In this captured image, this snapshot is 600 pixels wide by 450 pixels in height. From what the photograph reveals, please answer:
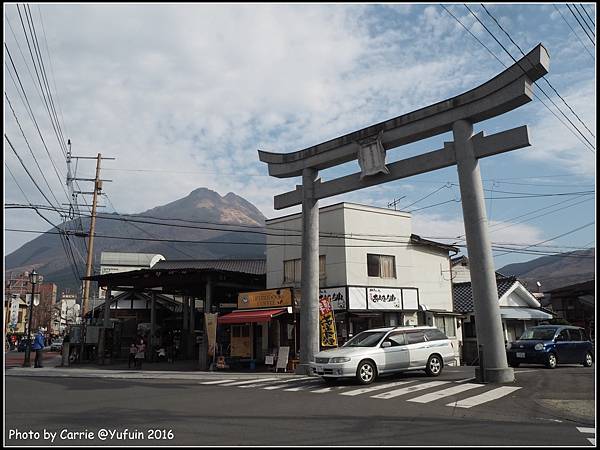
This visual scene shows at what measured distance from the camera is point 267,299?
83.3ft

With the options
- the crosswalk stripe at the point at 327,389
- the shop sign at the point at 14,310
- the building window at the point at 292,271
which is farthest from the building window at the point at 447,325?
the shop sign at the point at 14,310

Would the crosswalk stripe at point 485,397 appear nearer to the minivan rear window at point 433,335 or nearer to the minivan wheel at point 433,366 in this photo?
the minivan wheel at point 433,366

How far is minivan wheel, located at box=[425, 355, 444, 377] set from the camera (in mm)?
16766

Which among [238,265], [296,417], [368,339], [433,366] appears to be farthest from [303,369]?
[238,265]

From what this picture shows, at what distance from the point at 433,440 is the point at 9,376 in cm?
1908

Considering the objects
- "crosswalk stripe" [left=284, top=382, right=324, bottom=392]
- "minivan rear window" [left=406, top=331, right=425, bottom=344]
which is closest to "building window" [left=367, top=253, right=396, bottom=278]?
"minivan rear window" [left=406, top=331, right=425, bottom=344]

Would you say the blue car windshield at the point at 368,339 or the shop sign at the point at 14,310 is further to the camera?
the shop sign at the point at 14,310

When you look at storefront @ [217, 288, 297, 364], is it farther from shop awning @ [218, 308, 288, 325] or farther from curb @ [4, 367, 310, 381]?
curb @ [4, 367, 310, 381]

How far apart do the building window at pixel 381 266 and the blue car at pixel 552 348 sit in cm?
746

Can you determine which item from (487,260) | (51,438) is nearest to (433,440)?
(51,438)

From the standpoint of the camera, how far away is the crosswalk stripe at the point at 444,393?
1182 centimetres

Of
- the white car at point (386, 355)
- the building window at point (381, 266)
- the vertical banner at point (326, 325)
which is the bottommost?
the white car at point (386, 355)

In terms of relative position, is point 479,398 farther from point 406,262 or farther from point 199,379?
point 406,262

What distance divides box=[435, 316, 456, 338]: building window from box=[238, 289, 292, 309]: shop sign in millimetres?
9988
